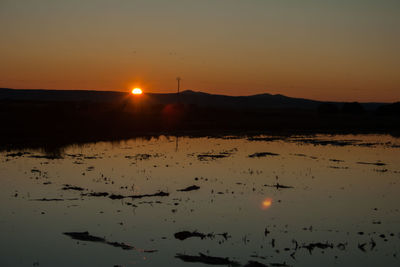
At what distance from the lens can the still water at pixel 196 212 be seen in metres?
12.0

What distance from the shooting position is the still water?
472 inches

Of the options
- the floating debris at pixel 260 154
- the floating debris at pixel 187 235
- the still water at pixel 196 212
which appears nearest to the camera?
the still water at pixel 196 212

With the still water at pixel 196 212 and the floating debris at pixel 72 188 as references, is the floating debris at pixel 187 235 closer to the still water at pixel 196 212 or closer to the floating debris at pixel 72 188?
the still water at pixel 196 212

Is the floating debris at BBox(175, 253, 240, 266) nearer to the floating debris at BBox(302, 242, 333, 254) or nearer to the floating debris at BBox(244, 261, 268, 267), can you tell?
the floating debris at BBox(244, 261, 268, 267)

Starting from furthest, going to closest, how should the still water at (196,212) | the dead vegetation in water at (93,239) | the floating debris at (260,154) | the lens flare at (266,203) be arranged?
the floating debris at (260,154), the lens flare at (266,203), the dead vegetation in water at (93,239), the still water at (196,212)

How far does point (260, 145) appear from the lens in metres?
43.8

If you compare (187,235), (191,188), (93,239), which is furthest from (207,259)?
(191,188)

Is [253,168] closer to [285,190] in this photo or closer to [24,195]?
[285,190]

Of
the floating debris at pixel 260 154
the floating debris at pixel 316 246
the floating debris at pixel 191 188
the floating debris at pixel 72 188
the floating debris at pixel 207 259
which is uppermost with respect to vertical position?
the floating debris at pixel 260 154

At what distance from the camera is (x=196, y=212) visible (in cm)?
1638

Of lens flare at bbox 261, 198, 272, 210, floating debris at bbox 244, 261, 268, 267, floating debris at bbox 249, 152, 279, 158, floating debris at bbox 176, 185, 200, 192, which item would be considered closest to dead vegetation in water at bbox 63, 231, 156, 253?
floating debris at bbox 244, 261, 268, 267

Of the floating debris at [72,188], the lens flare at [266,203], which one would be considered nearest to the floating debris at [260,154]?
the lens flare at [266,203]

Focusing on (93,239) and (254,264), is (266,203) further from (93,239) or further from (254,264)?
(93,239)

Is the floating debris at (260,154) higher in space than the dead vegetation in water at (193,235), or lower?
higher
